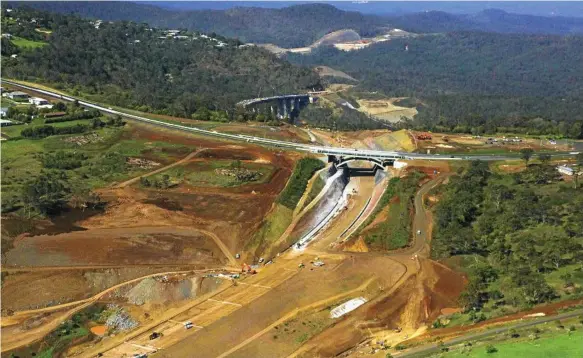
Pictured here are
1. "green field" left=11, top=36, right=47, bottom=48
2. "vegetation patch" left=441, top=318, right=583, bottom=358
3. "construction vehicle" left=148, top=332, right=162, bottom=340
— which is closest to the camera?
"vegetation patch" left=441, top=318, right=583, bottom=358

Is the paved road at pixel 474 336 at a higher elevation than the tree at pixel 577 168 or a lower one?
lower

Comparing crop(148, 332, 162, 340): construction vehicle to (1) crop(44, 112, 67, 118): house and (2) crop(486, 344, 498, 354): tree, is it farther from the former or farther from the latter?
(1) crop(44, 112, 67, 118): house

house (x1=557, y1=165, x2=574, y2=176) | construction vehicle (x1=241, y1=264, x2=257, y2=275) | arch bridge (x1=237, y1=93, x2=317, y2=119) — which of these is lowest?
arch bridge (x1=237, y1=93, x2=317, y2=119)

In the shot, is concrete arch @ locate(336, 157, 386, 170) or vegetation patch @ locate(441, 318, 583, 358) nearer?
vegetation patch @ locate(441, 318, 583, 358)

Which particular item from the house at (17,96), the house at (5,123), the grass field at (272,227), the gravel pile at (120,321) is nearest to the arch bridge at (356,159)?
the grass field at (272,227)

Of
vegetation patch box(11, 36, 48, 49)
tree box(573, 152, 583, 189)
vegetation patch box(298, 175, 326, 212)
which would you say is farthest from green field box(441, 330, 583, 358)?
vegetation patch box(11, 36, 48, 49)

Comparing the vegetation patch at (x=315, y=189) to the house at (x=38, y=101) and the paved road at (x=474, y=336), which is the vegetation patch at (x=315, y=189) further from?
the house at (x=38, y=101)
